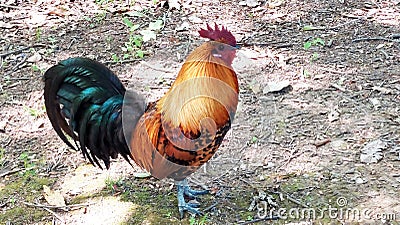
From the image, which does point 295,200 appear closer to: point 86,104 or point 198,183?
point 198,183

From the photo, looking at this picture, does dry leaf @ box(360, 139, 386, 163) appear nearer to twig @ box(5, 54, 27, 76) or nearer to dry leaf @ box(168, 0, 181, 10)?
dry leaf @ box(168, 0, 181, 10)

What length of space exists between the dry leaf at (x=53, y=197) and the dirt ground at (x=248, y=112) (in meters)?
0.02

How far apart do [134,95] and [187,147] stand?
0.48 metres

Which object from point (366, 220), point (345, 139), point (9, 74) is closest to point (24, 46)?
point (9, 74)

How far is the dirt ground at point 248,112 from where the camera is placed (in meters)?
3.57

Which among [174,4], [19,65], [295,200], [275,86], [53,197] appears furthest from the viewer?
[174,4]

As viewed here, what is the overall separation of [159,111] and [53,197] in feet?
3.32

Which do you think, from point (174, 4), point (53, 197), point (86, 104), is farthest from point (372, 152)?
point (174, 4)

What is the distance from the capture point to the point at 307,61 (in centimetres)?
499

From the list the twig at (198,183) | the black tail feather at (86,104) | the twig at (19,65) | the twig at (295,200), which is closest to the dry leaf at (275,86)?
the twig at (198,183)

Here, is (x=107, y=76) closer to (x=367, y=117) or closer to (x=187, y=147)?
(x=187, y=147)

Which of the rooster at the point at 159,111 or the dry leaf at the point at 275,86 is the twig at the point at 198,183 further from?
the dry leaf at the point at 275,86

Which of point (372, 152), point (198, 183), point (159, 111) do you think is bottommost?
point (198, 183)

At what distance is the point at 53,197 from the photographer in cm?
370
